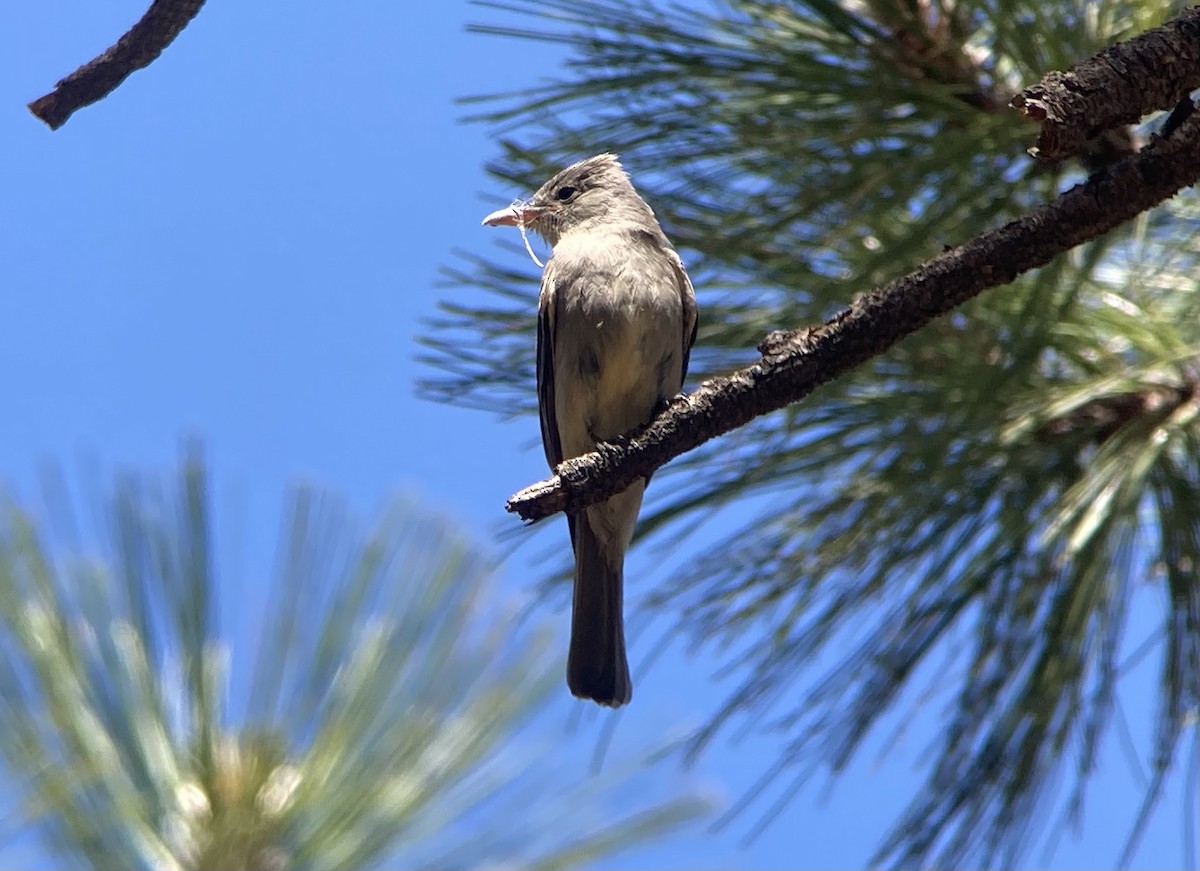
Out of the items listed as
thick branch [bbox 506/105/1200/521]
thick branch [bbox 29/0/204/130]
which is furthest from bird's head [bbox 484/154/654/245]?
thick branch [bbox 29/0/204/130]

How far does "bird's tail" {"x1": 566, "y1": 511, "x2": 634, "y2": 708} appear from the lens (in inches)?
153

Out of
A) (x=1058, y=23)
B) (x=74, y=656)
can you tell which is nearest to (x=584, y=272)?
(x=1058, y=23)

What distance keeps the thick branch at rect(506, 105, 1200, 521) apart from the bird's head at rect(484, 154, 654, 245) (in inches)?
66.9

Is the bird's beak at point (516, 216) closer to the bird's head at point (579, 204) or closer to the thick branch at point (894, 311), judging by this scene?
the bird's head at point (579, 204)

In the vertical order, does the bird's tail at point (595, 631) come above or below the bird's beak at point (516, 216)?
below

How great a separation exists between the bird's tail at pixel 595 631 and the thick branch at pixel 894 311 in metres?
1.35

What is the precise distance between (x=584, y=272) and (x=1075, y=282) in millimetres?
1371

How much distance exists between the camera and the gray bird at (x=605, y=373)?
3.81 meters

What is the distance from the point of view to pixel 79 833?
2980 millimetres

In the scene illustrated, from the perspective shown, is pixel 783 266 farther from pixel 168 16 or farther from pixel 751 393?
pixel 168 16

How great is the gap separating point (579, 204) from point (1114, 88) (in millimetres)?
2470

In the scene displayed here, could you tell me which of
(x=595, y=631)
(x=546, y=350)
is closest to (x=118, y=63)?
(x=546, y=350)

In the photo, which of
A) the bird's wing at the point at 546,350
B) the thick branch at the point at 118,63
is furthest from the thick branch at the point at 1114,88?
the bird's wing at the point at 546,350

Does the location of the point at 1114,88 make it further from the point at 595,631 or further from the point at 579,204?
the point at 579,204
